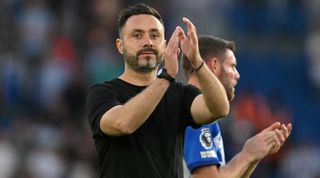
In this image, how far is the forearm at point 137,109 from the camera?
6.38 meters

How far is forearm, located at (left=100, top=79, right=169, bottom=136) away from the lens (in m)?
6.38

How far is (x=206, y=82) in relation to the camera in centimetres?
646

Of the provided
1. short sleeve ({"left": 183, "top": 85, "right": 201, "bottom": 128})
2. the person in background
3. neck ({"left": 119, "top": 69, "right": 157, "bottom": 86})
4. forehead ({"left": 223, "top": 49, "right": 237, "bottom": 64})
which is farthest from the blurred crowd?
neck ({"left": 119, "top": 69, "right": 157, "bottom": 86})

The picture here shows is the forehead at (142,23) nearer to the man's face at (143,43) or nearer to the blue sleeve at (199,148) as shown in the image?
the man's face at (143,43)

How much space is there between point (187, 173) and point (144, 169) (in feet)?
2.80

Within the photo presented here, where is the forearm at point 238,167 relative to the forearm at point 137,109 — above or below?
below

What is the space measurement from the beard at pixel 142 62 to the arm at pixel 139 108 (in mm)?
119

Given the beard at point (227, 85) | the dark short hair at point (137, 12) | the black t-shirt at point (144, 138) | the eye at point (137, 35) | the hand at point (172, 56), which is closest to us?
the hand at point (172, 56)

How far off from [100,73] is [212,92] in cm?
971

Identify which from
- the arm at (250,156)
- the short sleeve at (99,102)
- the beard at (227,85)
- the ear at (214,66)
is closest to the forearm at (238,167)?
the arm at (250,156)

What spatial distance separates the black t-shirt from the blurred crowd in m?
6.98

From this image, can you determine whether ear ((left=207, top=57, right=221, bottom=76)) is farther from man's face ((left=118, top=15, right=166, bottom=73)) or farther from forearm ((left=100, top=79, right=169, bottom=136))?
forearm ((left=100, top=79, right=169, bottom=136))

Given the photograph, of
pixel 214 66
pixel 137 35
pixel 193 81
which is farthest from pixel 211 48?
pixel 137 35

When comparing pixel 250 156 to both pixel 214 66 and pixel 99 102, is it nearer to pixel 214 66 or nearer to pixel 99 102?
pixel 214 66
